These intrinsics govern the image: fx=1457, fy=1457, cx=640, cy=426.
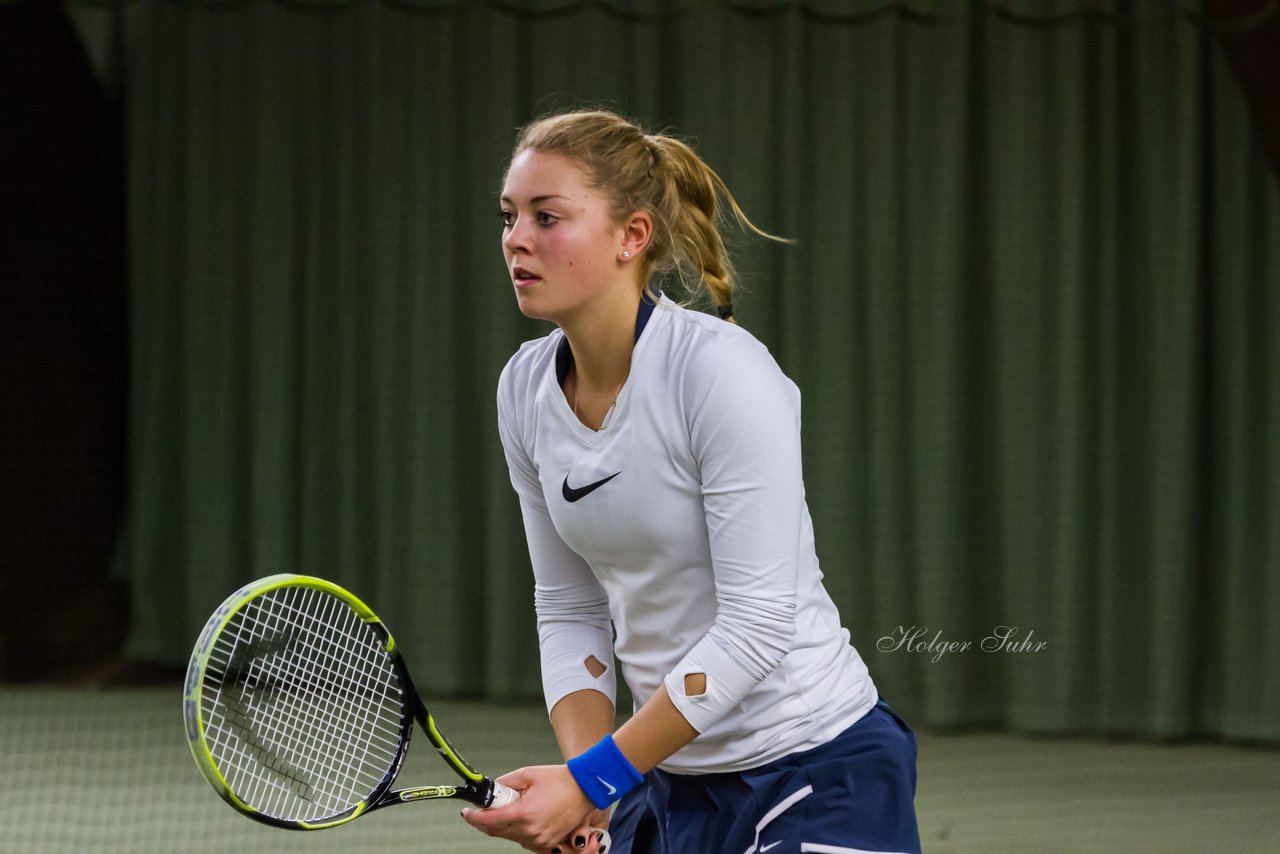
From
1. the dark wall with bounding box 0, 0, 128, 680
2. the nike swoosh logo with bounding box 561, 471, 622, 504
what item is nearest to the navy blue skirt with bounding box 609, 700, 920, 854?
the nike swoosh logo with bounding box 561, 471, 622, 504

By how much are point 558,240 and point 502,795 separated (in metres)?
0.59

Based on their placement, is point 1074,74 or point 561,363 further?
point 1074,74

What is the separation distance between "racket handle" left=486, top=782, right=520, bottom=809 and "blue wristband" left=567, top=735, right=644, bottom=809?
0.09 meters

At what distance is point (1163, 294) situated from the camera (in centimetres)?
416

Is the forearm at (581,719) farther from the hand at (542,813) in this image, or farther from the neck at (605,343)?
the neck at (605,343)

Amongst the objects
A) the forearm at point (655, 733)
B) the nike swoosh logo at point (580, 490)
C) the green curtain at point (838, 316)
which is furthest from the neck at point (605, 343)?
the green curtain at point (838, 316)

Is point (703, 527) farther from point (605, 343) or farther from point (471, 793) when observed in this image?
point (471, 793)

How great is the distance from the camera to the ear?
159cm

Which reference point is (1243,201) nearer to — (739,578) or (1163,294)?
(1163,294)

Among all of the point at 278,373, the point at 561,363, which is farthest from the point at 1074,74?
the point at 561,363

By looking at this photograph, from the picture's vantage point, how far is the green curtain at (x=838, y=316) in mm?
4164

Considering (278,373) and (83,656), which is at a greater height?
(278,373)

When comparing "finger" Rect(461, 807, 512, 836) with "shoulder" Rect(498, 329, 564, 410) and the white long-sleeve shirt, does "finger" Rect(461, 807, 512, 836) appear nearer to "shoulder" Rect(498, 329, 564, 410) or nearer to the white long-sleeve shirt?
the white long-sleeve shirt

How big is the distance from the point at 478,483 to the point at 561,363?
9.82 ft
